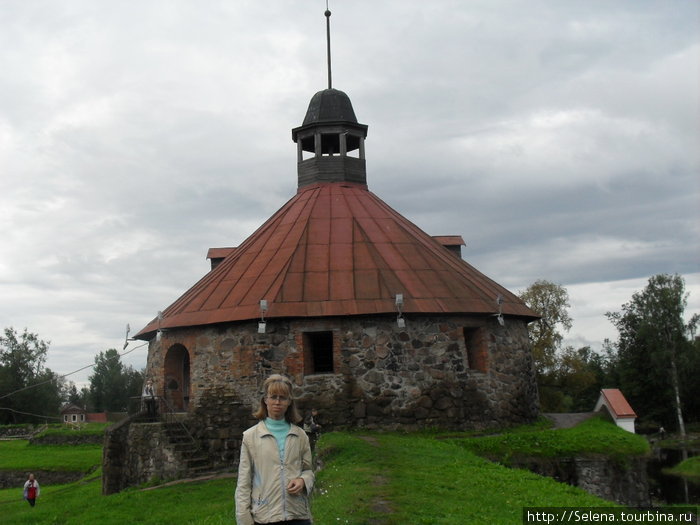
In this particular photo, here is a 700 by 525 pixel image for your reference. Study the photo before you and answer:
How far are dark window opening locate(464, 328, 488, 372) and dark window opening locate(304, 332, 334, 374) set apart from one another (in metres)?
2.89

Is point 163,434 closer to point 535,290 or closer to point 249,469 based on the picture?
point 249,469

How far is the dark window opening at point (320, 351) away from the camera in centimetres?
1316

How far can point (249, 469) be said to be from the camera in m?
3.87

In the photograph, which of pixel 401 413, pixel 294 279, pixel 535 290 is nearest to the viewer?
pixel 401 413

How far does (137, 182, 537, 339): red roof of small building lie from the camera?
1309 cm

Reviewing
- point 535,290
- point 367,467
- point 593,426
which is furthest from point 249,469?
point 535,290

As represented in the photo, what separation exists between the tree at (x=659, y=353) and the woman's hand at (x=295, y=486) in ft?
102

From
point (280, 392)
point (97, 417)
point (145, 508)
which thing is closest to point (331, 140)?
point (145, 508)

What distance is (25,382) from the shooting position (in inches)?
1758

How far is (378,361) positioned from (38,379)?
39.7 meters

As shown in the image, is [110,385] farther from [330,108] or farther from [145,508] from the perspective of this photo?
[145,508]

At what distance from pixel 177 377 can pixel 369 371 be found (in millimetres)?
4844

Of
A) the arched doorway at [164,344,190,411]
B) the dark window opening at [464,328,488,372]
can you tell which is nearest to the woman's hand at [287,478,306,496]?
the dark window opening at [464,328,488,372]

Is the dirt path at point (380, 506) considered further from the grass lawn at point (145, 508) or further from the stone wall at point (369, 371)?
the stone wall at point (369, 371)
